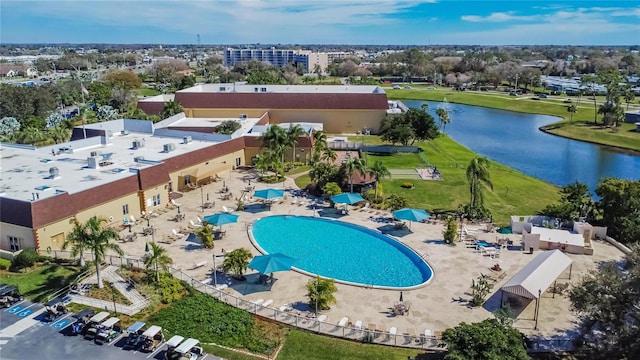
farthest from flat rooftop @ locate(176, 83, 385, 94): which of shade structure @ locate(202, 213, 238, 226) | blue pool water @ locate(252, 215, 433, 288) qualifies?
shade structure @ locate(202, 213, 238, 226)

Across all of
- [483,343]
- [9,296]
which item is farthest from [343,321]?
[9,296]

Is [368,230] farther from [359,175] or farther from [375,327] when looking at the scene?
[375,327]

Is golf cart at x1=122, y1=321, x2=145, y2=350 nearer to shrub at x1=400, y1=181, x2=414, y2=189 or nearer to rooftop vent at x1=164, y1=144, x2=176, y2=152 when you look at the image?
rooftop vent at x1=164, y1=144, x2=176, y2=152

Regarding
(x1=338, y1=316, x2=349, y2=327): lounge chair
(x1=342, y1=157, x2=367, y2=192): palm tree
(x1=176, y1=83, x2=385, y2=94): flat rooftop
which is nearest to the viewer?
(x1=338, y1=316, x2=349, y2=327): lounge chair

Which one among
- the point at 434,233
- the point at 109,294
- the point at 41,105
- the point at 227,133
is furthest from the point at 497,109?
the point at 109,294

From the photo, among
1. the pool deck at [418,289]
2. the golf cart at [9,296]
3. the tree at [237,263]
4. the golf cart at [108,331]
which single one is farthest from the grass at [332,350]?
the golf cart at [9,296]

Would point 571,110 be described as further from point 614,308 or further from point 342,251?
point 614,308
